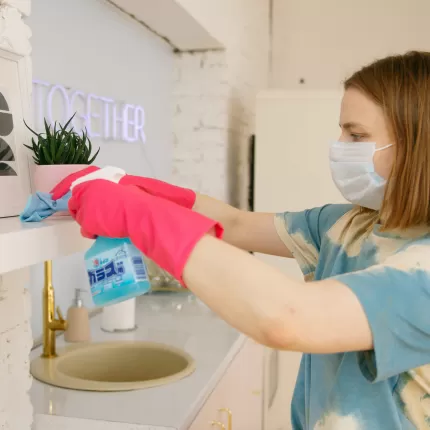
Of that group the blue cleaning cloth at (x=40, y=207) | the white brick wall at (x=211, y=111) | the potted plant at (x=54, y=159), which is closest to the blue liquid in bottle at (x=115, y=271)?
the blue cleaning cloth at (x=40, y=207)

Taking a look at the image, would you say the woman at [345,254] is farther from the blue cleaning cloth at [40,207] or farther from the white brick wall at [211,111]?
the white brick wall at [211,111]

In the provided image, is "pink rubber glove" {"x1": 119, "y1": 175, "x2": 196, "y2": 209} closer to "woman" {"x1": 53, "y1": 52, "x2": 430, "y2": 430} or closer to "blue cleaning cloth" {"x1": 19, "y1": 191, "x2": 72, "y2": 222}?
"woman" {"x1": 53, "y1": 52, "x2": 430, "y2": 430}

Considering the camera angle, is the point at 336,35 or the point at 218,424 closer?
the point at 218,424

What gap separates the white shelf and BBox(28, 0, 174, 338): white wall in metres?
0.81

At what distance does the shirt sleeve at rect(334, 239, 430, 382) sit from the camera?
911 millimetres

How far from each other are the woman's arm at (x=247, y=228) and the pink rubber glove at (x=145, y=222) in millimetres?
505

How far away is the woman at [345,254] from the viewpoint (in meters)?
0.89

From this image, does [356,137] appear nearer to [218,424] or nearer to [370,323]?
[370,323]

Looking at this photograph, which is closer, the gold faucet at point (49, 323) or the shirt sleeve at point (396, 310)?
the shirt sleeve at point (396, 310)

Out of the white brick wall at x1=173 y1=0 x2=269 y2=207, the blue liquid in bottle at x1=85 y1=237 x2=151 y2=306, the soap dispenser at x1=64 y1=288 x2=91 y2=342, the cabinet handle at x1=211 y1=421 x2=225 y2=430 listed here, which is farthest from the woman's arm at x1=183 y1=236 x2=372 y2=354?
the white brick wall at x1=173 y1=0 x2=269 y2=207

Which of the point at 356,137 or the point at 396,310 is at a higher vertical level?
the point at 356,137

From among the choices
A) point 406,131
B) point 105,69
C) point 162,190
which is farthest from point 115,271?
point 105,69

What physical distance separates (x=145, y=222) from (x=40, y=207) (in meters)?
0.26

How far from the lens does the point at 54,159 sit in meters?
1.17
